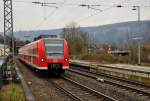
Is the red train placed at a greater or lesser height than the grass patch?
greater

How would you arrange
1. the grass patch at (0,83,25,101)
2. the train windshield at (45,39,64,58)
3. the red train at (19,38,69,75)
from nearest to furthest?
the grass patch at (0,83,25,101) → the red train at (19,38,69,75) → the train windshield at (45,39,64,58)

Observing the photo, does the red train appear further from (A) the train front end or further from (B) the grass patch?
(B) the grass patch

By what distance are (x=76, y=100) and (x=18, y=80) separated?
8.22 m

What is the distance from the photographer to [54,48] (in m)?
25.6

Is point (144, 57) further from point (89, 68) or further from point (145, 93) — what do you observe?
point (145, 93)

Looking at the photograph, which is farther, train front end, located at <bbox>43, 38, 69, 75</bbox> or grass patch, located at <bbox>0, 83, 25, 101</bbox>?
train front end, located at <bbox>43, 38, 69, 75</bbox>

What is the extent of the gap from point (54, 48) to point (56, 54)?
469 mm

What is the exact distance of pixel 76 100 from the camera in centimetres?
1466

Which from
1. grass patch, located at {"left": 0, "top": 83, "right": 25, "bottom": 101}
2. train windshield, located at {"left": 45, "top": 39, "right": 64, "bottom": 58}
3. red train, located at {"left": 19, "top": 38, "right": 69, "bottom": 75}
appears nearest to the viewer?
grass patch, located at {"left": 0, "top": 83, "right": 25, "bottom": 101}

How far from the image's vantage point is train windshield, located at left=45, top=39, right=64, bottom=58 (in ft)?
83.5

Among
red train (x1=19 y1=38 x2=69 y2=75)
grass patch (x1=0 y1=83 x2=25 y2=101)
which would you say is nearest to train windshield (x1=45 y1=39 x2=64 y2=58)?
red train (x1=19 y1=38 x2=69 y2=75)

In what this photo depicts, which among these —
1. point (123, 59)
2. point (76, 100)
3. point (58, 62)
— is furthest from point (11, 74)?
point (123, 59)

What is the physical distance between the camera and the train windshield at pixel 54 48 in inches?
1002

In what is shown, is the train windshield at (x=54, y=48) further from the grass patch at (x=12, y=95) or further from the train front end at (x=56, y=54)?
the grass patch at (x=12, y=95)
